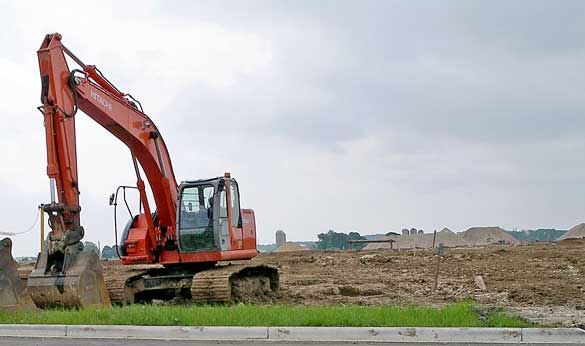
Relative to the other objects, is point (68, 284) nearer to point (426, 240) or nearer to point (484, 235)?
point (426, 240)

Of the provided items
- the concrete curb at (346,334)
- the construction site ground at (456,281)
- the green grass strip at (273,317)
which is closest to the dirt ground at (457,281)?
the construction site ground at (456,281)

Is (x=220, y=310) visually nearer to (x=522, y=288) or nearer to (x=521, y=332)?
(x=521, y=332)

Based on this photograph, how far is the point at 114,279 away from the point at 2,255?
2904 millimetres

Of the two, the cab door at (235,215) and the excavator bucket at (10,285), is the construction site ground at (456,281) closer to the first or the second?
the cab door at (235,215)

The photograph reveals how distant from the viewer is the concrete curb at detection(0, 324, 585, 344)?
34.2ft

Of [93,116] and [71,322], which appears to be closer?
[71,322]

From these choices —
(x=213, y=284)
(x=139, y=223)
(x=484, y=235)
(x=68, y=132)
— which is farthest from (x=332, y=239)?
(x=68, y=132)

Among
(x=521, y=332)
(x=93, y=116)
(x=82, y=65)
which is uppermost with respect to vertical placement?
(x=82, y=65)

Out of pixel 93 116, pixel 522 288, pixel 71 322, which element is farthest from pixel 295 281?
pixel 71 322

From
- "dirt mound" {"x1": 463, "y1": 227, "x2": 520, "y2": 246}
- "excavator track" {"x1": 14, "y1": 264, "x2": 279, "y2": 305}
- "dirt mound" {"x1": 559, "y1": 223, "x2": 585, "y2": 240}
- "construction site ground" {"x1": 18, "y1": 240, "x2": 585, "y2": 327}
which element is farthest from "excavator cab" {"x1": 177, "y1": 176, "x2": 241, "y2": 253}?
"dirt mound" {"x1": 559, "y1": 223, "x2": 585, "y2": 240}

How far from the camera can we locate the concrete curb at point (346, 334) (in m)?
10.4

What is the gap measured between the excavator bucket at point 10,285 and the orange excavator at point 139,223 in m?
0.08

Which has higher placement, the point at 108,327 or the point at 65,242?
the point at 65,242

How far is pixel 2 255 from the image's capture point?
13805 mm
